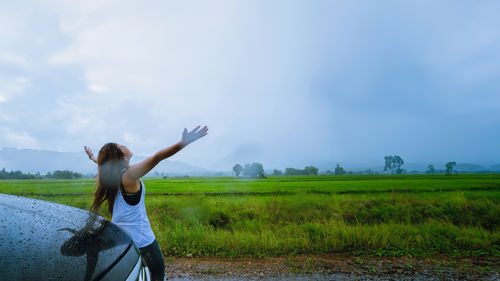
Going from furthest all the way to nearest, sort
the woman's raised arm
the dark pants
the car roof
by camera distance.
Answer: the dark pants, the woman's raised arm, the car roof

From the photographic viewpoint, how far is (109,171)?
6.88 feet

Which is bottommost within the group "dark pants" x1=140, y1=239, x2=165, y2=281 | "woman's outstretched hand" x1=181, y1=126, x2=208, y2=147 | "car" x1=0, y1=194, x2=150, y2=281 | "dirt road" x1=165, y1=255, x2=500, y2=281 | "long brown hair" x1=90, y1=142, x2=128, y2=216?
"dirt road" x1=165, y1=255, x2=500, y2=281

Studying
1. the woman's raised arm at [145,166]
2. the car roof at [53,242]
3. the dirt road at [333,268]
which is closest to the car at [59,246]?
the car roof at [53,242]

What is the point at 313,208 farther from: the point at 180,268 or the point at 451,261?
the point at 180,268

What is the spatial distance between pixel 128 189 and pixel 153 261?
0.69m

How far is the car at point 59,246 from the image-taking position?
125 cm

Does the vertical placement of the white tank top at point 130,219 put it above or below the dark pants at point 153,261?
above

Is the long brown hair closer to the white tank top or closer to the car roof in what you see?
the white tank top

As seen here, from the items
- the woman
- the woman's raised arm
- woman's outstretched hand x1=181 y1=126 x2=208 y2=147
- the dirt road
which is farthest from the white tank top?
the dirt road

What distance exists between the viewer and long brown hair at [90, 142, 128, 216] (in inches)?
81.7

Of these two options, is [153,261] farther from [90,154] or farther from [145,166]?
[90,154]

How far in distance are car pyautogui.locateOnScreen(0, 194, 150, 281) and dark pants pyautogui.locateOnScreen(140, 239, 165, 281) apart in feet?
0.58

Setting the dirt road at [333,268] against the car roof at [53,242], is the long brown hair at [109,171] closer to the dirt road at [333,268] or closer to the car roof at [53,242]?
the car roof at [53,242]

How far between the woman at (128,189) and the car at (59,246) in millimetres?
186
